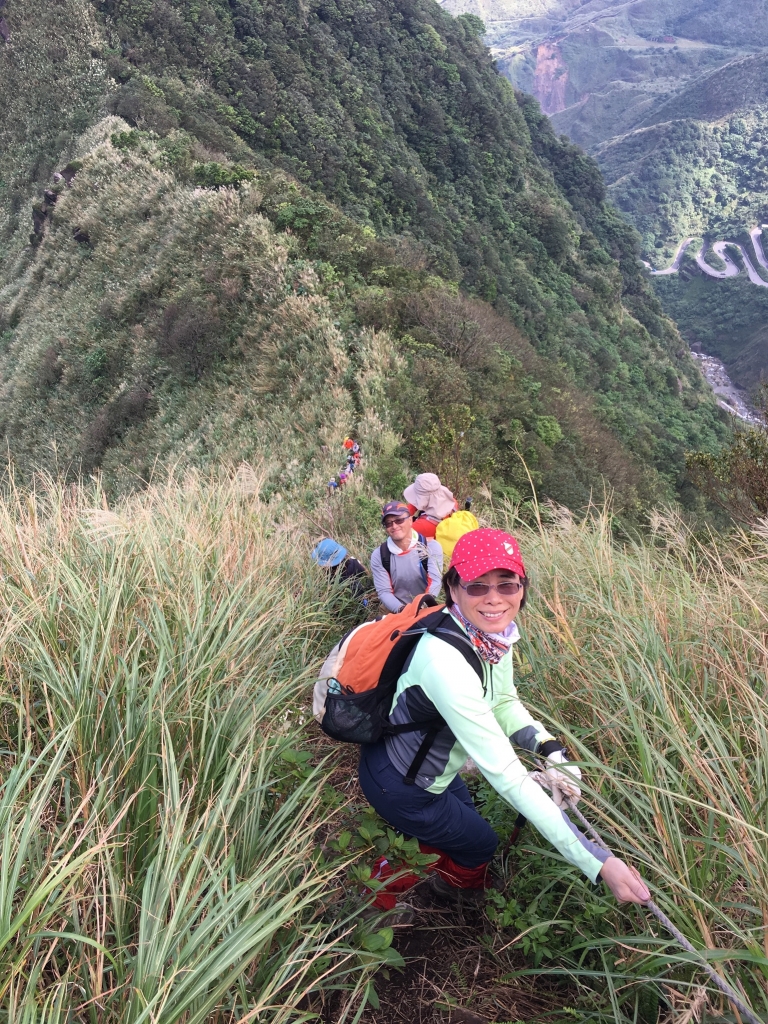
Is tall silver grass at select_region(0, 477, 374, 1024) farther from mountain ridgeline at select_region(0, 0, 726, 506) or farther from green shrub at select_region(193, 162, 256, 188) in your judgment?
green shrub at select_region(193, 162, 256, 188)

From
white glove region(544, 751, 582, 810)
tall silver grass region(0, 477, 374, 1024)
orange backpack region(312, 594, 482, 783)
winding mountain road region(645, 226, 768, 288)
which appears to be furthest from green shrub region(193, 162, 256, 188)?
winding mountain road region(645, 226, 768, 288)

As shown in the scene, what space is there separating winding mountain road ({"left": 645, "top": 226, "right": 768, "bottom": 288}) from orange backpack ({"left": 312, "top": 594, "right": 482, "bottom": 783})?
112620 mm

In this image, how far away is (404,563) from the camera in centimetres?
388

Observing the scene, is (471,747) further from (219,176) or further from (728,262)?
(728,262)

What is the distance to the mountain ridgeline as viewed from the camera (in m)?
10.5

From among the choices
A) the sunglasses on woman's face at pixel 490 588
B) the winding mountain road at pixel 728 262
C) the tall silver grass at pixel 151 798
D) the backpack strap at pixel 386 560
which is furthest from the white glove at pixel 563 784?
the winding mountain road at pixel 728 262

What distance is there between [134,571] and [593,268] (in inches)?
1879

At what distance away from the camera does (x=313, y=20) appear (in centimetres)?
3584

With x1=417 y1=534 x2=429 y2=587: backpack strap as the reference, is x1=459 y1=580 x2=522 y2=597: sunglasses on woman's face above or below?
above

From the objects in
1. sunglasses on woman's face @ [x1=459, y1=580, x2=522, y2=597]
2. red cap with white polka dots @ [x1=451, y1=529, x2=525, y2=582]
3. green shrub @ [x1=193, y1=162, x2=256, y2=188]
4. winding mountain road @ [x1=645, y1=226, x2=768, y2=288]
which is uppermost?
green shrub @ [x1=193, y1=162, x2=256, y2=188]

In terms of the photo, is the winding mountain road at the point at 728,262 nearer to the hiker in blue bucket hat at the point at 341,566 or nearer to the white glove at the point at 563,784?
the hiker in blue bucket hat at the point at 341,566

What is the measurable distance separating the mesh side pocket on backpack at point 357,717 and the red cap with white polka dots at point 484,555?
1.57 feet

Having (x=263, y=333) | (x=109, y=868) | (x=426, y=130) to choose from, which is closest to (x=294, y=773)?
(x=109, y=868)

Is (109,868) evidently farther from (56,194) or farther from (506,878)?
(56,194)
